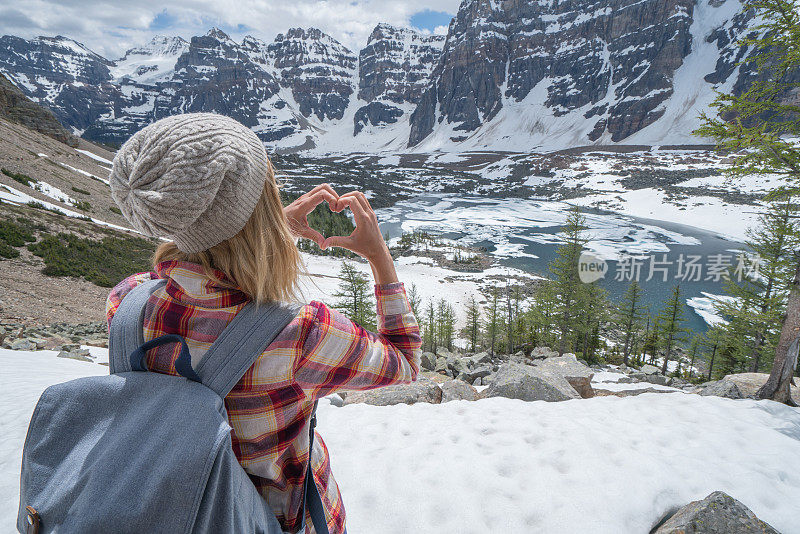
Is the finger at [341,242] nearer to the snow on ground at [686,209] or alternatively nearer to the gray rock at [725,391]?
the gray rock at [725,391]

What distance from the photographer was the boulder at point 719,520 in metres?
2.38

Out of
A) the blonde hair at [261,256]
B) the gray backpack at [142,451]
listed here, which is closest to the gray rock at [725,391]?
the blonde hair at [261,256]

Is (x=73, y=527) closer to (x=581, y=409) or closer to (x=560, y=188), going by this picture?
(x=581, y=409)

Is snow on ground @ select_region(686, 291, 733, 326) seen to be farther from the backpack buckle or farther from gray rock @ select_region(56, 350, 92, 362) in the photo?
the backpack buckle

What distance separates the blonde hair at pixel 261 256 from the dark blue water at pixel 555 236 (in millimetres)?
29285

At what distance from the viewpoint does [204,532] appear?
83 centimetres

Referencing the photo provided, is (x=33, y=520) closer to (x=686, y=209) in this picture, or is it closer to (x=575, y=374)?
(x=575, y=374)

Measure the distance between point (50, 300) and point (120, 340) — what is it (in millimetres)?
15074

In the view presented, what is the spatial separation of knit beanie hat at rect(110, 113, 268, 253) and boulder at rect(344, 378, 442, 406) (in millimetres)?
4378

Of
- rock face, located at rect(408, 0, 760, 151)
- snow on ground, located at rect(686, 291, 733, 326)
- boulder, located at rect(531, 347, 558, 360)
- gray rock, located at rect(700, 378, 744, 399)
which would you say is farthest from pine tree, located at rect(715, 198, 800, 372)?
rock face, located at rect(408, 0, 760, 151)

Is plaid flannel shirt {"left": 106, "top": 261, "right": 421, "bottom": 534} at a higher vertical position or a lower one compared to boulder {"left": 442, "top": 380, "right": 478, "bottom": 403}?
higher

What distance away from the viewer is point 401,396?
5.25 meters

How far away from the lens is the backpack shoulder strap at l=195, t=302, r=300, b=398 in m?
0.91

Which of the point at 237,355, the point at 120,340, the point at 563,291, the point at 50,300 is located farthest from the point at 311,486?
the point at 563,291
